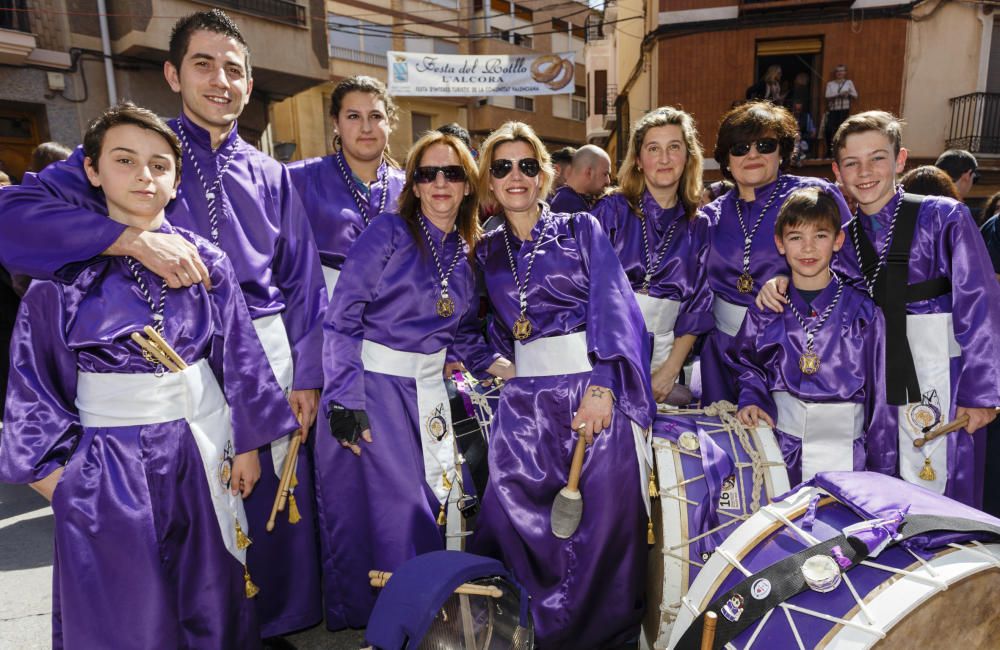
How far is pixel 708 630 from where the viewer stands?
1.62 meters

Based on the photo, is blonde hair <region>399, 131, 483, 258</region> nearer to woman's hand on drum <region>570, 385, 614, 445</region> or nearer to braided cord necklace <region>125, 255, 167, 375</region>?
woman's hand on drum <region>570, 385, 614, 445</region>

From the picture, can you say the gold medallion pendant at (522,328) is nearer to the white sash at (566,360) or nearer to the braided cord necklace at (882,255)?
the white sash at (566,360)

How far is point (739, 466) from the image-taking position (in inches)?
97.6

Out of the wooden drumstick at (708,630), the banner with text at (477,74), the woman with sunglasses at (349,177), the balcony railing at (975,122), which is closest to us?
the wooden drumstick at (708,630)

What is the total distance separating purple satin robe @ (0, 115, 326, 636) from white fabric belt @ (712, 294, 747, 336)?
1.96 m

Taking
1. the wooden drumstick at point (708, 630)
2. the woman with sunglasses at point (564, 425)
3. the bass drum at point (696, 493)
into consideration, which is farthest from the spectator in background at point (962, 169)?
the wooden drumstick at point (708, 630)

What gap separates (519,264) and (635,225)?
2.73 ft

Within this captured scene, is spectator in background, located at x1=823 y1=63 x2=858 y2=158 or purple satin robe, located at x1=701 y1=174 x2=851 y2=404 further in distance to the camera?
spectator in background, located at x1=823 y1=63 x2=858 y2=158

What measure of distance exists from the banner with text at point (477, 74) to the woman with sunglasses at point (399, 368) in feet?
36.4

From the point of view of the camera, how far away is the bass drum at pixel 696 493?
2324 mm

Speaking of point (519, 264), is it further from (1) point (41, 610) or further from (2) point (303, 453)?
(1) point (41, 610)

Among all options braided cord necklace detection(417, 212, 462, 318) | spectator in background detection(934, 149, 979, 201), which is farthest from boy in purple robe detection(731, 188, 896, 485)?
spectator in background detection(934, 149, 979, 201)

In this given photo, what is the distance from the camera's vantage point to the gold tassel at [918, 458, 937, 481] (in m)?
2.57

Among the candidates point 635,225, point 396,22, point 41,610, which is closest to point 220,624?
point 41,610
